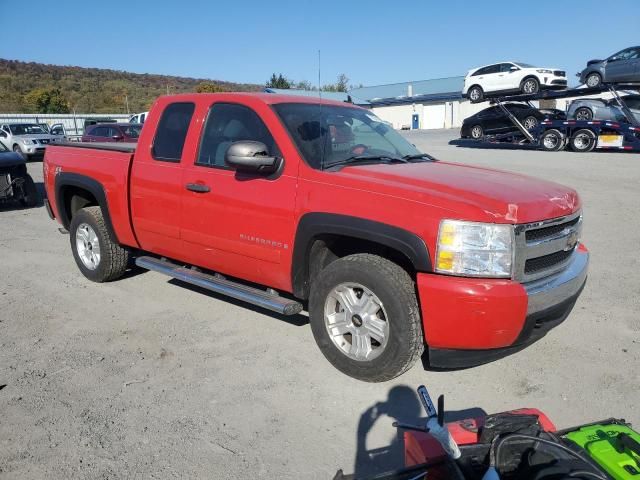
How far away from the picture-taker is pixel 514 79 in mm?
21781

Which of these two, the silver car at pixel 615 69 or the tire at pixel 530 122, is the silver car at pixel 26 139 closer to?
the tire at pixel 530 122

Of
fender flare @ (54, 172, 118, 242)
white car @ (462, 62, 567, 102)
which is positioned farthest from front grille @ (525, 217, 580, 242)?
white car @ (462, 62, 567, 102)

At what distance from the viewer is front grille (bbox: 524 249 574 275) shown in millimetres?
3207

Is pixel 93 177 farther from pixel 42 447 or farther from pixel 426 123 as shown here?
pixel 426 123

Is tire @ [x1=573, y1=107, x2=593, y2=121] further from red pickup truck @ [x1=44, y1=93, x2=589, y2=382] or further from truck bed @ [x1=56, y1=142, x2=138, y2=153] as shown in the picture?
truck bed @ [x1=56, y1=142, x2=138, y2=153]

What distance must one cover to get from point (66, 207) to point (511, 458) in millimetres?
5561

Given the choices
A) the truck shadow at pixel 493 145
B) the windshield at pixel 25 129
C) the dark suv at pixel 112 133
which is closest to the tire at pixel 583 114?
the truck shadow at pixel 493 145

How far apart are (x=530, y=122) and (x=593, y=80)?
2.61 m

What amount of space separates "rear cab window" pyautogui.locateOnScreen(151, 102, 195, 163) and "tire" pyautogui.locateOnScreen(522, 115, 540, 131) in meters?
18.9

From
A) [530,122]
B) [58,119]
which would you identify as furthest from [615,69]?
[58,119]

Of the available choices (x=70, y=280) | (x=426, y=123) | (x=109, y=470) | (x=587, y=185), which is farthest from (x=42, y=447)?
(x=426, y=123)

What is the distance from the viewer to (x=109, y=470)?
270 cm

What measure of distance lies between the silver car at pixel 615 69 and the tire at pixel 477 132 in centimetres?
424

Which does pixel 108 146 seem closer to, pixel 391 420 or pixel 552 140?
pixel 391 420
